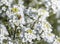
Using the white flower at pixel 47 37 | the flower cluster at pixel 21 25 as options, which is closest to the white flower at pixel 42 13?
the flower cluster at pixel 21 25

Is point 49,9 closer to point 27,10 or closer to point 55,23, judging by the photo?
point 27,10

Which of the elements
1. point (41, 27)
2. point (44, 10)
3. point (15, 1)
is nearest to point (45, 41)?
point (41, 27)

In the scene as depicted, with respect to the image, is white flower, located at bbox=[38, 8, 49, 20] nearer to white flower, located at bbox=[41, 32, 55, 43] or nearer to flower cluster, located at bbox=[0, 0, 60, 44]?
flower cluster, located at bbox=[0, 0, 60, 44]

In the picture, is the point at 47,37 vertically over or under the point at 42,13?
under

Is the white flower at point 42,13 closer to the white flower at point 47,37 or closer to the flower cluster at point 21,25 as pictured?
the flower cluster at point 21,25

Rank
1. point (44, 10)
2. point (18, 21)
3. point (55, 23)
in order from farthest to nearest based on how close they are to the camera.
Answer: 1. point (55, 23)
2. point (44, 10)
3. point (18, 21)

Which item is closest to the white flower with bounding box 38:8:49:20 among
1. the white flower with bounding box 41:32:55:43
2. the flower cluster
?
the flower cluster

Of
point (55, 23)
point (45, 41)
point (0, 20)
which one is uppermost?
point (0, 20)

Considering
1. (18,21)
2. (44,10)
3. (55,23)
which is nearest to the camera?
(18,21)

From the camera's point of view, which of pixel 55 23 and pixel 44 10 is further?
pixel 55 23
